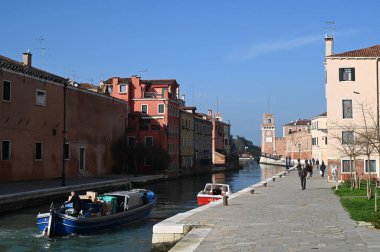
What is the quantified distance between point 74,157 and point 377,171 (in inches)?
938

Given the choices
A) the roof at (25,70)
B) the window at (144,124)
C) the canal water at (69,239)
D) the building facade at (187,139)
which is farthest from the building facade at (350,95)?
the building facade at (187,139)

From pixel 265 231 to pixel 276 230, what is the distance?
12.6 inches

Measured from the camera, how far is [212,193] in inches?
1094

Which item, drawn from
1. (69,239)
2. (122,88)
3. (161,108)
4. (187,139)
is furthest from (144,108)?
(69,239)

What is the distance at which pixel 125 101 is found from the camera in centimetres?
5553

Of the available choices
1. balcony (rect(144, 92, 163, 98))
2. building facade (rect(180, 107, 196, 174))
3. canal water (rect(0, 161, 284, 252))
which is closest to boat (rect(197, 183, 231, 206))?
canal water (rect(0, 161, 284, 252))

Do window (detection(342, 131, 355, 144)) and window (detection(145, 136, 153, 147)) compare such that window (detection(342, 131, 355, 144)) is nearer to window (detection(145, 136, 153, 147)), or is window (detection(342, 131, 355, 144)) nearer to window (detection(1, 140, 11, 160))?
window (detection(1, 140, 11, 160))

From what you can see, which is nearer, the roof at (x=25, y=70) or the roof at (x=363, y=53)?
the roof at (x=25, y=70)

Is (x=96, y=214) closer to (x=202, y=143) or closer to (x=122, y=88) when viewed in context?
(x=122, y=88)

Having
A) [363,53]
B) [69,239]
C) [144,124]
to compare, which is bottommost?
[69,239]

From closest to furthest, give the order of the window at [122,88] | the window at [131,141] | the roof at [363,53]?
the roof at [363,53], the window at [131,141], the window at [122,88]

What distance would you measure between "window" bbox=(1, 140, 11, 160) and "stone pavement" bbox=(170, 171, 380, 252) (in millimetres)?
19492

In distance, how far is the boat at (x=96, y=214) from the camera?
17641 mm

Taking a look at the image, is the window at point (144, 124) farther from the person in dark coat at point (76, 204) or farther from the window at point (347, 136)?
the person in dark coat at point (76, 204)
